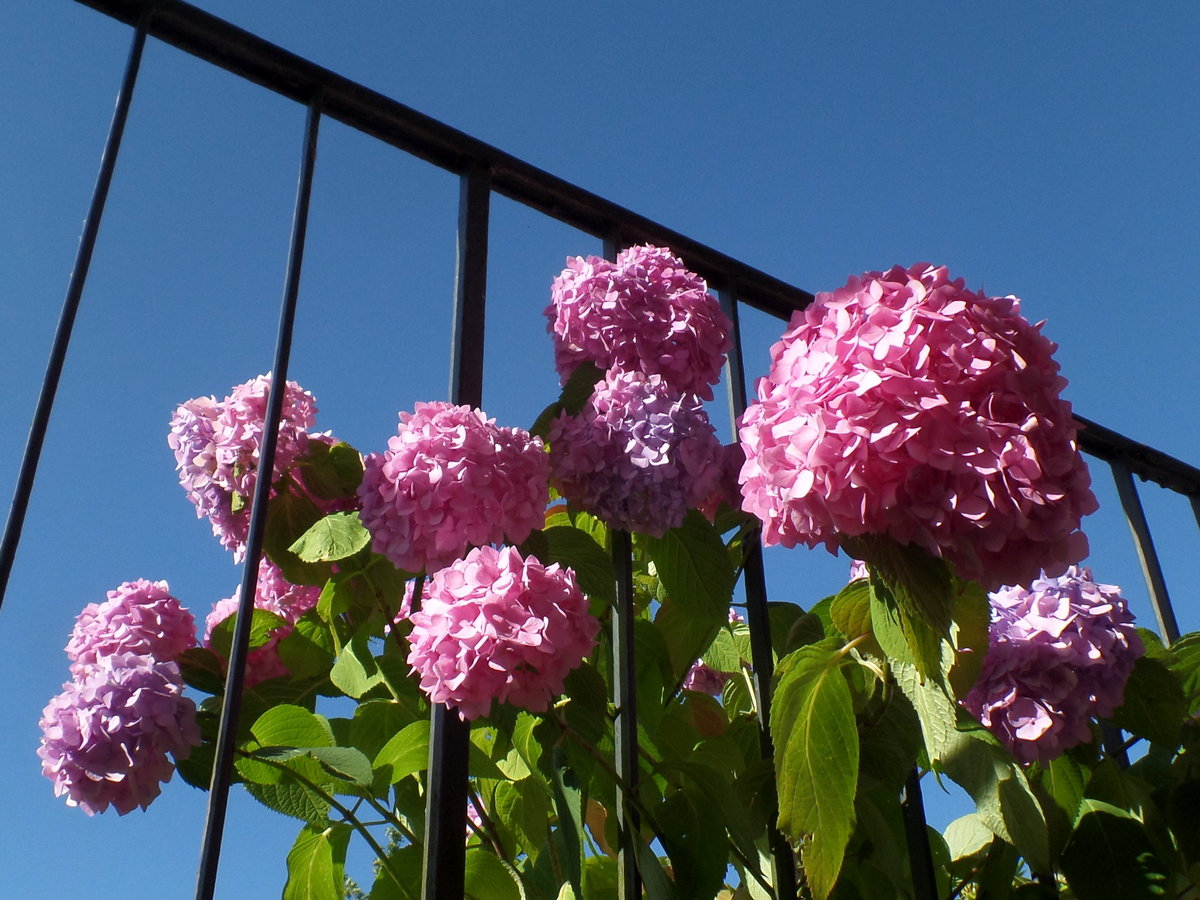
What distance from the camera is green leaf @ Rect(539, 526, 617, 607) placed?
1.20 metres

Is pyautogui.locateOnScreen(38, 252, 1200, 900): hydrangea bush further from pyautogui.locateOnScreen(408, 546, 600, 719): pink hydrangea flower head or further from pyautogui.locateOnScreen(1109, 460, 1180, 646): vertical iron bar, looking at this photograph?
pyautogui.locateOnScreen(1109, 460, 1180, 646): vertical iron bar

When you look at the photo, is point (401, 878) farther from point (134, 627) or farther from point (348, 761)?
point (134, 627)

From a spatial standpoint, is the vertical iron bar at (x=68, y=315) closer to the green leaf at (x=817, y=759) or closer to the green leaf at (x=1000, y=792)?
the green leaf at (x=817, y=759)

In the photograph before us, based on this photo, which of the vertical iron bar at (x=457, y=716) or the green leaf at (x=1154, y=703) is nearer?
the vertical iron bar at (x=457, y=716)

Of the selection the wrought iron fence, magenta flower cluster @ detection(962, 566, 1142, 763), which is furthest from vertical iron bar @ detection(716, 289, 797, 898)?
magenta flower cluster @ detection(962, 566, 1142, 763)

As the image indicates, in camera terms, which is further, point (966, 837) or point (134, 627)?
point (966, 837)

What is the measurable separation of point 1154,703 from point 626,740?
2.20 ft

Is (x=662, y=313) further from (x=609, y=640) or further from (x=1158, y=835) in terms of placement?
(x=1158, y=835)

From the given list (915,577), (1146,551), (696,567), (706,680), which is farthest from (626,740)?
(1146,551)

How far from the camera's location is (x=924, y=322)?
872mm

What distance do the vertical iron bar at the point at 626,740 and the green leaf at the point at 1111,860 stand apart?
511mm

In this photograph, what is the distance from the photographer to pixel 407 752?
1.21m

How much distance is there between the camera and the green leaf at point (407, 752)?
1199mm

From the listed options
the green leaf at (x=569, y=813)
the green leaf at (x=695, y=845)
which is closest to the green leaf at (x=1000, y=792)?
the green leaf at (x=695, y=845)
